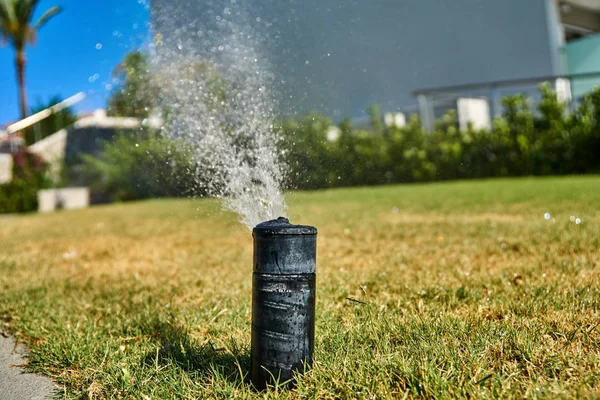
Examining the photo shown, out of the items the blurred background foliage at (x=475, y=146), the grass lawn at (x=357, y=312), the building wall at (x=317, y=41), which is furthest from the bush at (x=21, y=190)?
the building wall at (x=317, y=41)

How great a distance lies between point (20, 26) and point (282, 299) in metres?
31.8

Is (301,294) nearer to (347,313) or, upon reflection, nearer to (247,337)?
(247,337)

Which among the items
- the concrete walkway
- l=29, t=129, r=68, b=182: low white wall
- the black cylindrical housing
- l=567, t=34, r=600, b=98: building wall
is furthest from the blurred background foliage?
the black cylindrical housing

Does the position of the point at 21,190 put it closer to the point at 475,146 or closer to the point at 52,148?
the point at 52,148

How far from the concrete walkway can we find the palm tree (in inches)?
1144

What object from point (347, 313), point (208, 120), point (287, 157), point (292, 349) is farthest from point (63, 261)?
point (292, 349)

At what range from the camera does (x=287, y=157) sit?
3.79 metres

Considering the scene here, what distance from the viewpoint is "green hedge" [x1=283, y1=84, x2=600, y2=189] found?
12734 millimetres

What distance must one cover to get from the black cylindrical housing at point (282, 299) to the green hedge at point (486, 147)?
8.73m

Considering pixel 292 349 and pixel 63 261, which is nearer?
pixel 292 349

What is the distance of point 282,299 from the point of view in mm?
2014

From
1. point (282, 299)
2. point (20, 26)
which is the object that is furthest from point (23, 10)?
point (282, 299)

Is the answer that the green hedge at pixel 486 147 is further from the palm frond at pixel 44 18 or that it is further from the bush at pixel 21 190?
the palm frond at pixel 44 18

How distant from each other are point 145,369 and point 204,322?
0.63m
